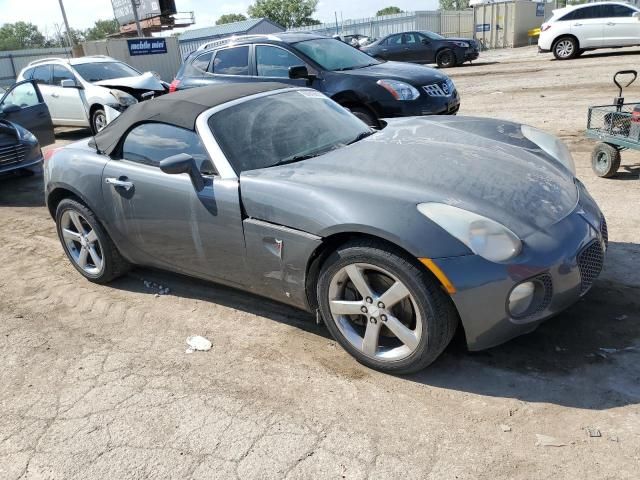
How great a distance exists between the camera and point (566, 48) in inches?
690

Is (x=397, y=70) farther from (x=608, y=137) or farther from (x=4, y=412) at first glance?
(x=4, y=412)

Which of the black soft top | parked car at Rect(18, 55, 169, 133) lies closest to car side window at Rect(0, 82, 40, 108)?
parked car at Rect(18, 55, 169, 133)

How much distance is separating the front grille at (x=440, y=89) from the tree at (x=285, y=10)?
7440cm

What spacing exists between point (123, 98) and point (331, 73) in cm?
522

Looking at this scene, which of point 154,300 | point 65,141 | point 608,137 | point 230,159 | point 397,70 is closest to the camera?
point 230,159

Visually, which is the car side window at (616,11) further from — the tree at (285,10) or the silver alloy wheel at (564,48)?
the tree at (285,10)

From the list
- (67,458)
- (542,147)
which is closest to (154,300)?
(67,458)

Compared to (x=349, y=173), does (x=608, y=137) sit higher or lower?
lower

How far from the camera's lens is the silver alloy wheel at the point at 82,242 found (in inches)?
171

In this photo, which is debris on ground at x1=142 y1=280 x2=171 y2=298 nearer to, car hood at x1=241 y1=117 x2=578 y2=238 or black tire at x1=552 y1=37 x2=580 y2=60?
car hood at x1=241 y1=117 x2=578 y2=238

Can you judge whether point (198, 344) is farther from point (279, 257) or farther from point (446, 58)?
point (446, 58)

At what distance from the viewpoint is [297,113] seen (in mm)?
3848

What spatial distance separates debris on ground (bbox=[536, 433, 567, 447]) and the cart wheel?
416 centimetres

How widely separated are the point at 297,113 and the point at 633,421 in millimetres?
2706
